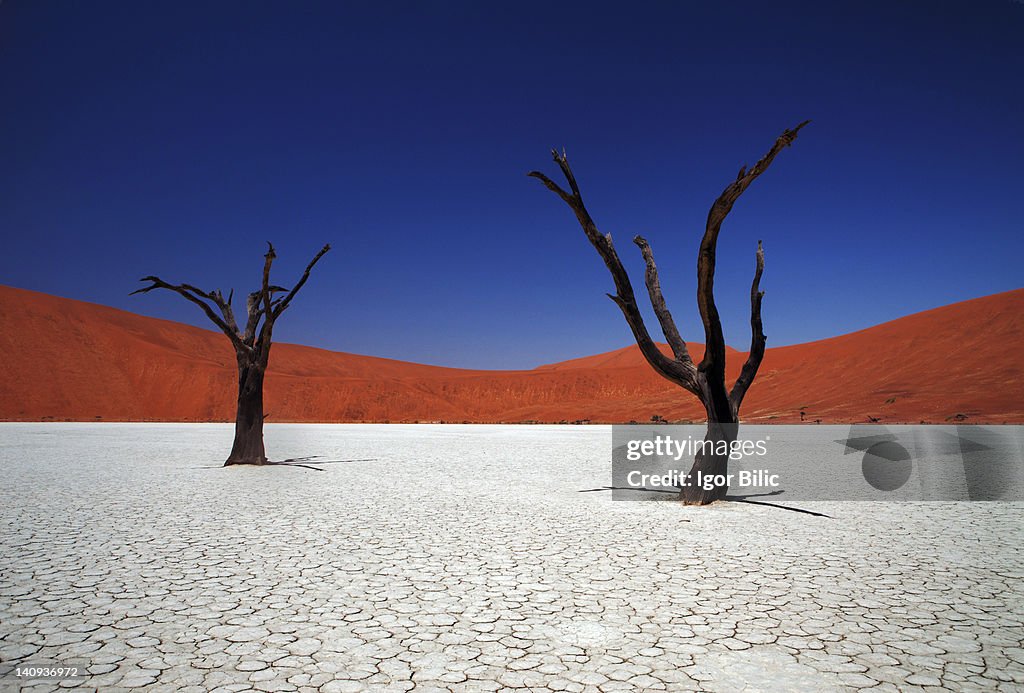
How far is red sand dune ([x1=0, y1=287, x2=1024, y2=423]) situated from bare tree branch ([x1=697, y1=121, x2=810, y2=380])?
2691 centimetres

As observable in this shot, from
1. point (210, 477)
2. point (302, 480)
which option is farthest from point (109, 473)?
point (302, 480)

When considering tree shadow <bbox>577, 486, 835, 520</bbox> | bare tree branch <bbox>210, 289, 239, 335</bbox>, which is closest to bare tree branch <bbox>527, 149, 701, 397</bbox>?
tree shadow <bbox>577, 486, 835, 520</bbox>

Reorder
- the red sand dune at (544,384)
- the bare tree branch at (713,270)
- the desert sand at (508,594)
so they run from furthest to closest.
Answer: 1. the red sand dune at (544,384)
2. the bare tree branch at (713,270)
3. the desert sand at (508,594)

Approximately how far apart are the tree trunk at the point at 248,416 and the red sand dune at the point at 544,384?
3032 centimetres

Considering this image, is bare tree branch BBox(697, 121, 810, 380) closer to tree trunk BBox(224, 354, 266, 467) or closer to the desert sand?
the desert sand

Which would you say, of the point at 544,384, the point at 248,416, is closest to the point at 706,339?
the point at 248,416

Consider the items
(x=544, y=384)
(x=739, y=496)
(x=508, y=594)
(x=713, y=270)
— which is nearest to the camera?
(x=508, y=594)

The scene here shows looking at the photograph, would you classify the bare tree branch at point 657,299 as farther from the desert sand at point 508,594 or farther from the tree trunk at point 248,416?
the tree trunk at point 248,416

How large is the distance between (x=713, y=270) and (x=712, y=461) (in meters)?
2.90

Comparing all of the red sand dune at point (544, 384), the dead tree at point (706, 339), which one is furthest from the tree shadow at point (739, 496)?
the red sand dune at point (544, 384)

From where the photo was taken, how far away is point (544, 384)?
71.1 metres

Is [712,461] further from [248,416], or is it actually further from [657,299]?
[248,416]

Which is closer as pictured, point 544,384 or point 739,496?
point 739,496

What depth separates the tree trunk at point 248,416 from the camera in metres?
14.3
